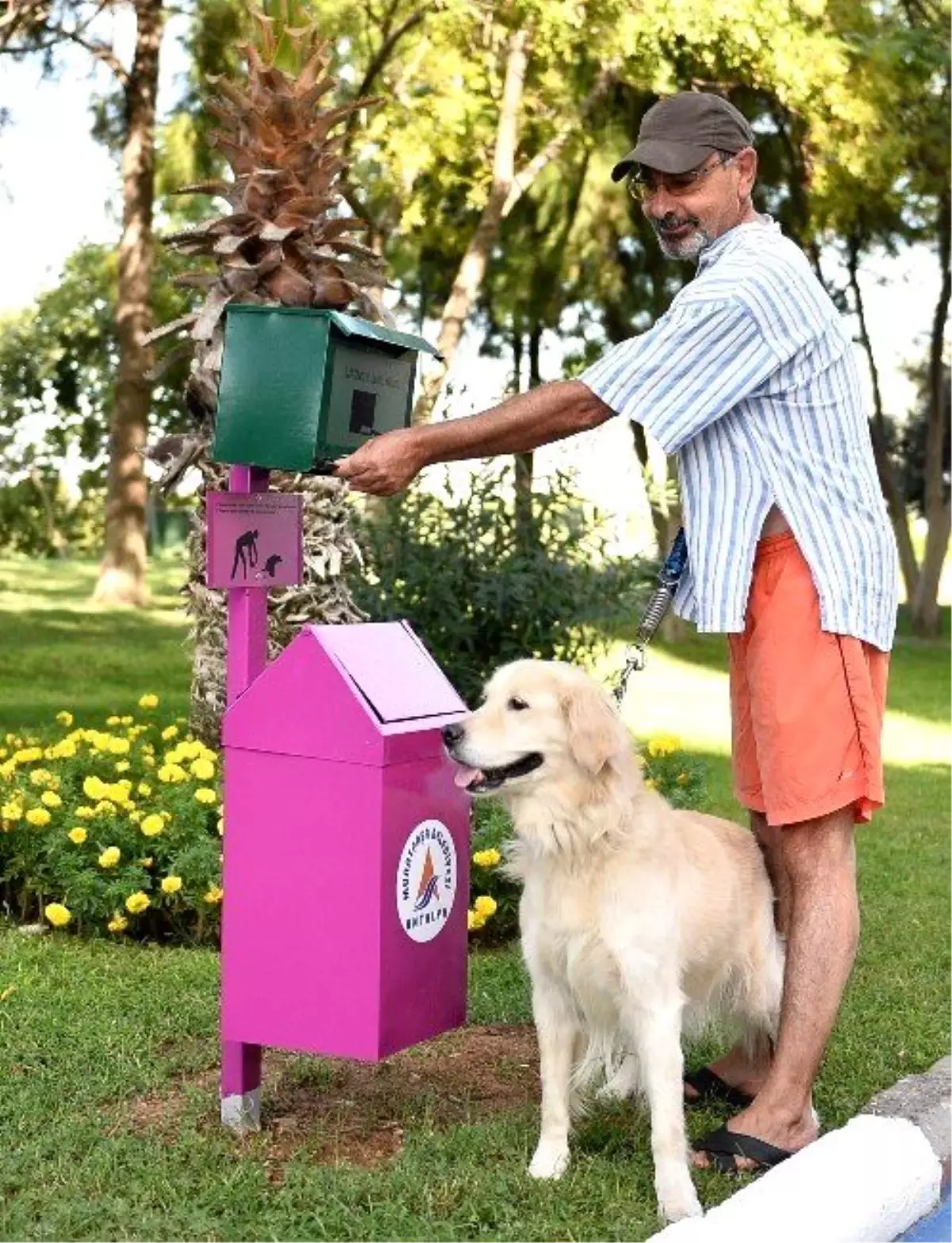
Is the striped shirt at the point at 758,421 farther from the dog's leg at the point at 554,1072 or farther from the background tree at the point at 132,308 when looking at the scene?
the background tree at the point at 132,308

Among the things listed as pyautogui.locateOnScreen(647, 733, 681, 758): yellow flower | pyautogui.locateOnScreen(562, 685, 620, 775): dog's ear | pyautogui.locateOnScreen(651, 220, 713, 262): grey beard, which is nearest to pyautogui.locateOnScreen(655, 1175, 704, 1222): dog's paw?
pyautogui.locateOnScreen(562, 685, 620, 775): dog's ear

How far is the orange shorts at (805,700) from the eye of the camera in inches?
172

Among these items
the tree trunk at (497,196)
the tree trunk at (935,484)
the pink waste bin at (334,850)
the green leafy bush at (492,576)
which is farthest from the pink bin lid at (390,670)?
the tree trunk at (935,484)

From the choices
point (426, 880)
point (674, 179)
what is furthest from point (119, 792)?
point (674, 179)

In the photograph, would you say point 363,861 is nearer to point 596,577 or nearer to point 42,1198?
point 42,1198

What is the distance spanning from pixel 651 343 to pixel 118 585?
697 inches

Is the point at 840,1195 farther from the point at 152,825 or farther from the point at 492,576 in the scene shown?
the point at 492,576

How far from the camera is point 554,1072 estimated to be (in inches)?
175

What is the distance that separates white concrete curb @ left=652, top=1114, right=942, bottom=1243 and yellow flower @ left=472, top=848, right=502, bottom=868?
93.7 inches

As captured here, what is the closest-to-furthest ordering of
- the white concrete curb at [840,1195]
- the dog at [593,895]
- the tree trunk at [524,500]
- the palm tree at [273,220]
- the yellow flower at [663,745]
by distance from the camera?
the white concrete curb at [840,1195]
the dog at [593,895]
the palm tree at [273,220]
the yellow flower at [663,745]
the tree trunk at [524,500]

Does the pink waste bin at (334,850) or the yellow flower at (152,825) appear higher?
the pink waste bin at (334,850)

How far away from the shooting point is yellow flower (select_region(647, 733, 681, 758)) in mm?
8062

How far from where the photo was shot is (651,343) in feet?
13.8

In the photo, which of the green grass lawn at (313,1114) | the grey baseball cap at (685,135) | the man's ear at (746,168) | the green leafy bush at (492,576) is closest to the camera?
the green grass lawn at (313,1114)
